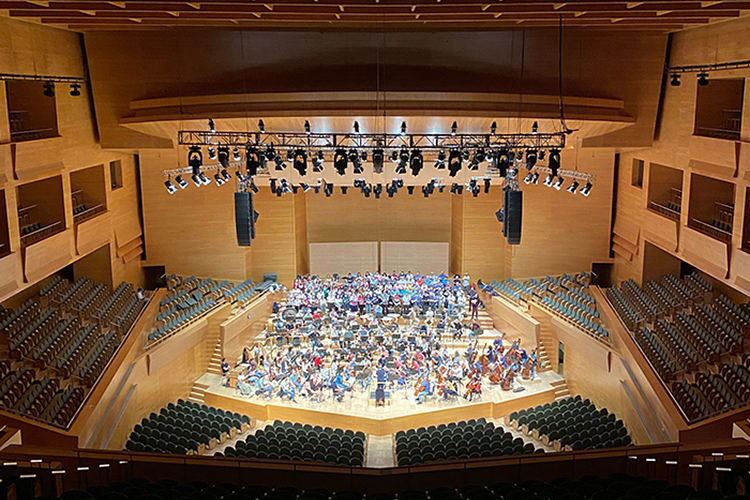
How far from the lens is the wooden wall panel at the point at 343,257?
776 inches

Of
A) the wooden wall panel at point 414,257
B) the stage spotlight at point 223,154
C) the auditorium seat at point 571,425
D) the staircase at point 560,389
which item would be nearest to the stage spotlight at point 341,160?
the stage spotlight at point 223,154

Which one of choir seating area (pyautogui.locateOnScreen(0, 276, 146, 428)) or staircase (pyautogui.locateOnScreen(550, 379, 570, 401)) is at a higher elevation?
choir seating area (pyautogui.locateOnScreen(0, 276, 146, 428))

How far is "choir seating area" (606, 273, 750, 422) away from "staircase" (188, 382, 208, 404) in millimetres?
8918

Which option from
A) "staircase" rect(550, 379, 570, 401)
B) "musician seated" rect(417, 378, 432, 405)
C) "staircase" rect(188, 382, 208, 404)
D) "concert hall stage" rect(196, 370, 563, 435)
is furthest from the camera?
"staircase" rect(188, 382, 208, 404)

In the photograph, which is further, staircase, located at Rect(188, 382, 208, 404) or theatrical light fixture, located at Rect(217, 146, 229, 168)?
staircase, located at Rect(188, 382, 208, 404)

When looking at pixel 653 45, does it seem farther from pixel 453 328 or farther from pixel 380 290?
pixel 380 290

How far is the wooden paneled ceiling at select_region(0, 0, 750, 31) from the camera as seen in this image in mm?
8398

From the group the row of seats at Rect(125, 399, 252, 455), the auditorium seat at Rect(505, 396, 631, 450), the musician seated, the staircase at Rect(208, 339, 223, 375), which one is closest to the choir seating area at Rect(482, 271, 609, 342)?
the auditorium seat at Rect(505, 396, 631, 450)

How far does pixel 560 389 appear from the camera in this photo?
14258 mm

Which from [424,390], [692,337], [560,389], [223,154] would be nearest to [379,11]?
[223,154]

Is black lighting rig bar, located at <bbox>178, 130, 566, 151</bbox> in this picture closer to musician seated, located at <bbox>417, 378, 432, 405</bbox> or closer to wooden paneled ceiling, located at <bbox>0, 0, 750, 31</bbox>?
wooden paneled ceiling, located at <bbox>0, 0, 750, 31</bbox>

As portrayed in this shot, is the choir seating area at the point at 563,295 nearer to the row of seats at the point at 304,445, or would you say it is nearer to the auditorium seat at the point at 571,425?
the auditorium seat at the point at 571,425

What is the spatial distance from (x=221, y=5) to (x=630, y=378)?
29.6 feet

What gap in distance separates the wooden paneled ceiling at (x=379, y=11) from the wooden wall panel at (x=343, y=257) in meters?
9.66
